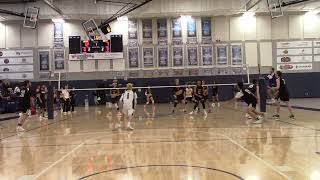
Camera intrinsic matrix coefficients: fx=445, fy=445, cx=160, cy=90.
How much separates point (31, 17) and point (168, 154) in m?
25.2

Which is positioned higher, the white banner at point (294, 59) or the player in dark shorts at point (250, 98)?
the white banner at point (294, 59)

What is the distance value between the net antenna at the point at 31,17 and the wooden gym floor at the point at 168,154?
18532 millimetres

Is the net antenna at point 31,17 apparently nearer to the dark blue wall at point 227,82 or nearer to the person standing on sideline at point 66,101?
the dark blue wall at point 227,82

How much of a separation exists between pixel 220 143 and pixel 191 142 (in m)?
0.78

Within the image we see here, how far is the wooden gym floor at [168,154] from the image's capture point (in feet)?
24.5

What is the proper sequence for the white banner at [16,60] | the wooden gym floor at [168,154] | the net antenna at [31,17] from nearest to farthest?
1. the wooden gym floor at [168,154]
2. the net antenna at [31,17]
3. the white banner at [16,60]

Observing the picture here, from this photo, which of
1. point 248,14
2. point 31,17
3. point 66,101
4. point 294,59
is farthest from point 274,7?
point 31,17

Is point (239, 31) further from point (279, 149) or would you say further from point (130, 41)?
point (279, 149)

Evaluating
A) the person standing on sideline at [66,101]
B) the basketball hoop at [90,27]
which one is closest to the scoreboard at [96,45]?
the basketball hoop at [90,27]

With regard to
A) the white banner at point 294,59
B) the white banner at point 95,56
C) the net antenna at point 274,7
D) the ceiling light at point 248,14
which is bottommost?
the white banner at point 294,59

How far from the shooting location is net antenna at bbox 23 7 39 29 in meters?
31.9

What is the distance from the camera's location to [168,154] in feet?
31.5

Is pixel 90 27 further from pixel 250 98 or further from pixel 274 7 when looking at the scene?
pixel 250 98

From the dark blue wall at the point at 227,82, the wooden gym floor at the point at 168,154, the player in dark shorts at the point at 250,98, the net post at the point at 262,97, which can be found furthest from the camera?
the dark blue wall at the point at 227,82
